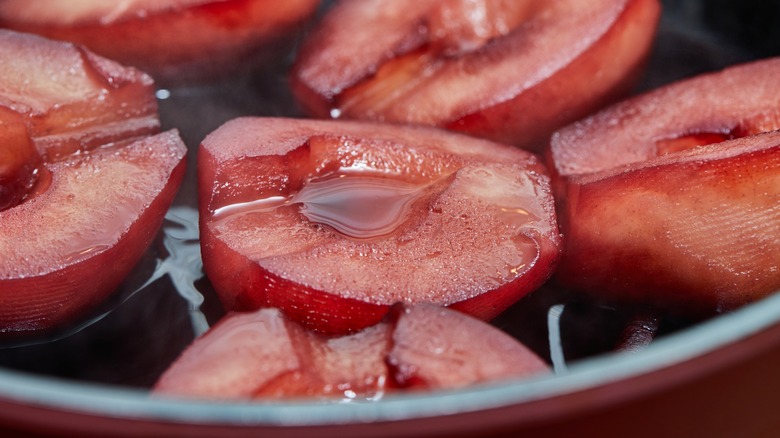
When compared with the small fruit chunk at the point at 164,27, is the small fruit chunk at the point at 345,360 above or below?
below

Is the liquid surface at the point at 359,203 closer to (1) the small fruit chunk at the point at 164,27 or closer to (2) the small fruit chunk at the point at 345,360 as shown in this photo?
Result: (2) the small fruit chunk at the point at 345,360

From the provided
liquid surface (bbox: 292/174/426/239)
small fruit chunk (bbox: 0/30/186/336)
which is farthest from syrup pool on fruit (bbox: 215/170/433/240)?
small fruit chunk (bbox: 0/30/186/336)

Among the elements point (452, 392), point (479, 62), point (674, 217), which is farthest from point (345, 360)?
point (479, 62)

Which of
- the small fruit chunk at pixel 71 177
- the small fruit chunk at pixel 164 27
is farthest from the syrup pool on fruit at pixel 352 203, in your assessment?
the small fruit chunk at pixel 164 27

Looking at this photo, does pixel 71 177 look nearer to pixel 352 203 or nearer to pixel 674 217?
pixel 352 203

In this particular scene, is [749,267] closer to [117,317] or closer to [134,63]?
[117,317]

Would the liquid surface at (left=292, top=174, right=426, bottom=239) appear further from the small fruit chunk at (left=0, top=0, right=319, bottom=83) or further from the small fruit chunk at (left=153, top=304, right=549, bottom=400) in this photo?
the small fruit chunk at (left=0, top=0, right=319, bottom=83)
